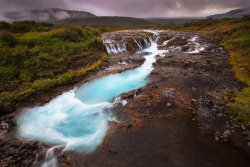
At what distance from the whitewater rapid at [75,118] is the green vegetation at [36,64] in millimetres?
2649

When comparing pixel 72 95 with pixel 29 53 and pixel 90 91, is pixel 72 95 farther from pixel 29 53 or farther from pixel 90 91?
pixel 29 53

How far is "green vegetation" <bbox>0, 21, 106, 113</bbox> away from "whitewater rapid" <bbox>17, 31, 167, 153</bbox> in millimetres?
2649

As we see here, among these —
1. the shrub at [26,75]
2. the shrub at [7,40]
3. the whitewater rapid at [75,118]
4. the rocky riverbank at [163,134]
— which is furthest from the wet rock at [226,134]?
the shrub at [7,40]

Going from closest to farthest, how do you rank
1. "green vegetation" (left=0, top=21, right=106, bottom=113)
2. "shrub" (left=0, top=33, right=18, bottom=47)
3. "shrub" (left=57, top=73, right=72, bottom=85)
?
"green vegetation" (left=0, top=21, right=106, bottom=113) < "shrub" (left=57, top=73, right=72, bottom=85) < "shrub" (left=0, top=33, right=18, bottom=47)

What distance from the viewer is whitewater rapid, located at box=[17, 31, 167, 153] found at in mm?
7762

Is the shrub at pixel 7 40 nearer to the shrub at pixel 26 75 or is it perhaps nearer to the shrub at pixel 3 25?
the shrub at pixel 26 75

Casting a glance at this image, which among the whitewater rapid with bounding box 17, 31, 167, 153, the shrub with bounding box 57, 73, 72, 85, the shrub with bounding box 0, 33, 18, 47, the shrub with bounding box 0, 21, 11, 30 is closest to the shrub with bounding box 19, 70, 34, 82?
the shrub with bounding box 57, 73, 72, 85

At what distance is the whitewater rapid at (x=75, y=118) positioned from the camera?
7762 millimetres

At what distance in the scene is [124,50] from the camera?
2892 cm

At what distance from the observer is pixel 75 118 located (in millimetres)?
9789

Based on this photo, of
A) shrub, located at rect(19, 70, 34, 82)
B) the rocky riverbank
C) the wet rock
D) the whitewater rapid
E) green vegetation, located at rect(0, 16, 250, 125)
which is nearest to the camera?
the rocky riverbank

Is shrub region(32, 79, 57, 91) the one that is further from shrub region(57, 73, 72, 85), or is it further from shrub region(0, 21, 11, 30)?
shrub region(0, 21, 11, 30)

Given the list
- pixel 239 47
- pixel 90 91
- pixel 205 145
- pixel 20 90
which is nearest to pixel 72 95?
pixel 90 91

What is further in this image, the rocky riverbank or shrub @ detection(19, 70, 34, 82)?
shrub @ detection(19, 70, 34, 82)
